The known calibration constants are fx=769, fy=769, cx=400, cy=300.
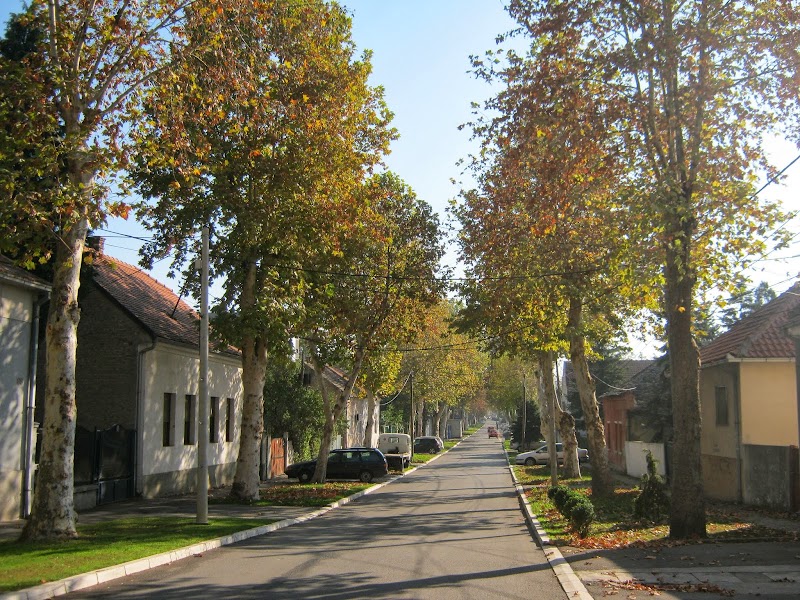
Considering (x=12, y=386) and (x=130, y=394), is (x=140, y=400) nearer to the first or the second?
(x=130, y=394)

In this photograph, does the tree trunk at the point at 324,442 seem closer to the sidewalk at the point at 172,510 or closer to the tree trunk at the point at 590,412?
the sidewalk at the point at 172,510

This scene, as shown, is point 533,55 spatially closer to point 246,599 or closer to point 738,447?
point 246,599

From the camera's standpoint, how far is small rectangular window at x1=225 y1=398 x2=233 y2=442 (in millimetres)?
31578

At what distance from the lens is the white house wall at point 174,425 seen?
23.8 metres

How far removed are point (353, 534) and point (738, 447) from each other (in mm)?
12075

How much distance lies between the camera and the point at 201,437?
647 inches

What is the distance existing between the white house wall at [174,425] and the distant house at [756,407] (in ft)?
56.5

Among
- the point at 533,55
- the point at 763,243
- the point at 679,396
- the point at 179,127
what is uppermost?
the point at 533,55

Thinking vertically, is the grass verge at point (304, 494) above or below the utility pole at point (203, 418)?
below

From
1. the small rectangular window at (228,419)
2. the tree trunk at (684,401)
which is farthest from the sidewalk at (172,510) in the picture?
the tree trunk at (684,401)

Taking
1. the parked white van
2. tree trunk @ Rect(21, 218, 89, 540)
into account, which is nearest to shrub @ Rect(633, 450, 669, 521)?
tree trunk @ Rect(21, 218, 89, 540)

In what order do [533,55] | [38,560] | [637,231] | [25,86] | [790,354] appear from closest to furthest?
[38,560], [25,86], [637,231], [533,55], [790,354]

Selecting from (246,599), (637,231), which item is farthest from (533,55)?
(246,599)

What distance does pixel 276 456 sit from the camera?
37875mm
